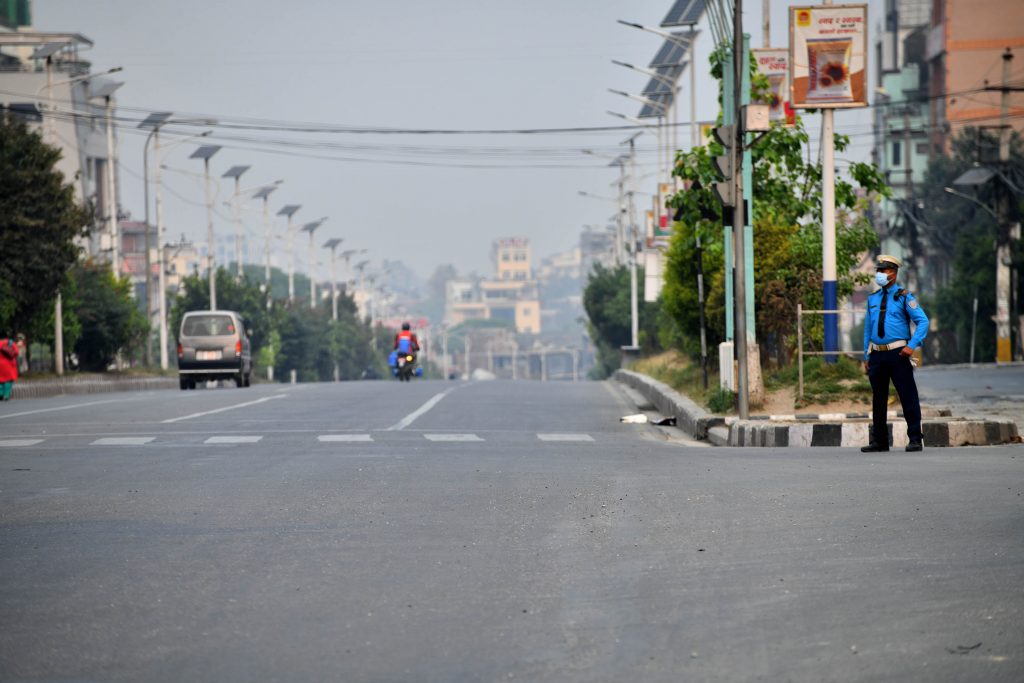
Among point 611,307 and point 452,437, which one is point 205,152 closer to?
point 611,307

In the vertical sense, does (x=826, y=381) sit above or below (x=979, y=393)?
above

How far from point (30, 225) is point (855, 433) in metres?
32.0

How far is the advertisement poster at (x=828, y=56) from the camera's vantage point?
25891 millimetres

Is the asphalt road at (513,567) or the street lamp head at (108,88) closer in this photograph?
the asphalt road at (513,567)

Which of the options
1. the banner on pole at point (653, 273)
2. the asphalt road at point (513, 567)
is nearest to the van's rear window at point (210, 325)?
the banner on pole at point (653, 273)

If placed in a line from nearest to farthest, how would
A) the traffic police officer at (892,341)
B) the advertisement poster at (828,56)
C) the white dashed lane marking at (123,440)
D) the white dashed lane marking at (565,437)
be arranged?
1. the traffic police officer at (892,341)
2. the white dashed lane marking at (123,440)
3. the white dashed lane marking at (565,437)
4. the advertisement poster at (828,56)

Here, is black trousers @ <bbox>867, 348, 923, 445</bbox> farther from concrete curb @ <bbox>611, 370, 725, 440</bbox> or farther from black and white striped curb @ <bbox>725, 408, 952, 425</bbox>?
concrete curb @ <bbox>611, 370, 725, 440</bbox>

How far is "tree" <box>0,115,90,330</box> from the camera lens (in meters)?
46.1

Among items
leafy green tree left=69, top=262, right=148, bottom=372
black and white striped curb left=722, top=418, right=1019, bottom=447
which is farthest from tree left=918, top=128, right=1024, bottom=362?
black and white striped curb left=722, top=418, right=1019, bottom=447

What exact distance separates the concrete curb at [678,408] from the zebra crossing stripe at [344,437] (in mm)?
4262

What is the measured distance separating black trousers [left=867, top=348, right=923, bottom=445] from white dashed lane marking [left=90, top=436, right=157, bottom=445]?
8.18m

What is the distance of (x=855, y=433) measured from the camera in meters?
19.4

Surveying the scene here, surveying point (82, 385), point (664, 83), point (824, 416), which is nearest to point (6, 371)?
point (82, 385)

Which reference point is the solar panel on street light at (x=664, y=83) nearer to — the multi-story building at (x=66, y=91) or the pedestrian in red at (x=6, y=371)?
the pedestrian in red at (x=6, y=371)
